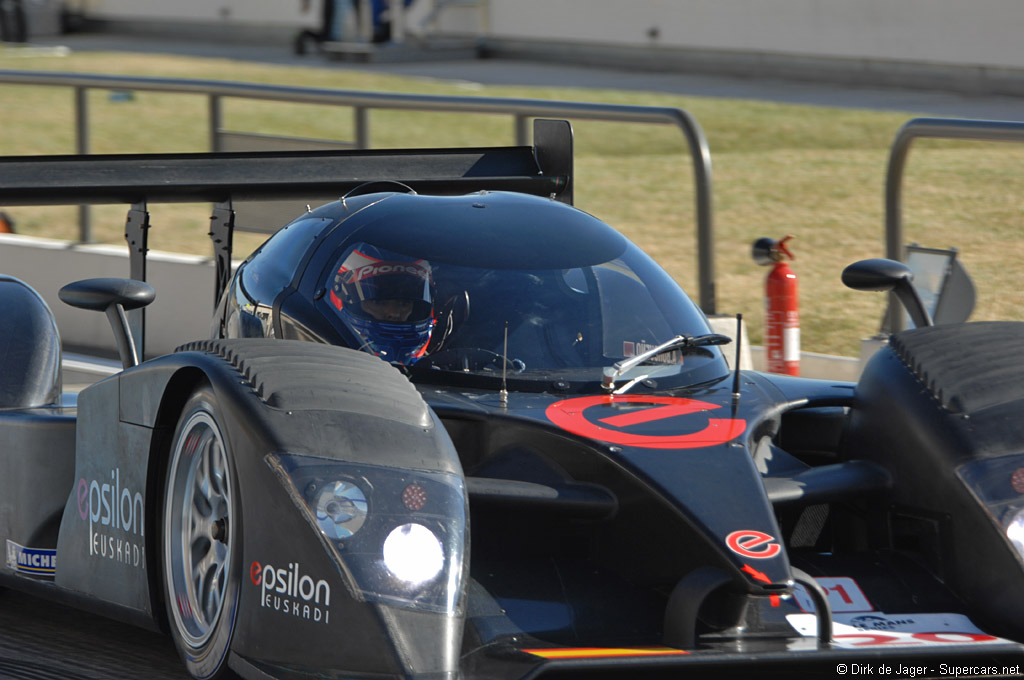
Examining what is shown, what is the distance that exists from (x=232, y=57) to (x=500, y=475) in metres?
26.9

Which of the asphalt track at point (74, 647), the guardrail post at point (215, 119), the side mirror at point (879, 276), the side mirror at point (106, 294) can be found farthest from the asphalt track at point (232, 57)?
the guardrail post at point (215, 119)

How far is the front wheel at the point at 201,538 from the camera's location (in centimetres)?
407

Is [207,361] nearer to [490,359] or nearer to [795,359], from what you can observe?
[490,359]

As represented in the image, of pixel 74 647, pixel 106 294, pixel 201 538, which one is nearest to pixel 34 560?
pixel 74 647

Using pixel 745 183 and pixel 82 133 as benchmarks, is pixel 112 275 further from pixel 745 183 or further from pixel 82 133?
pixel 745 183

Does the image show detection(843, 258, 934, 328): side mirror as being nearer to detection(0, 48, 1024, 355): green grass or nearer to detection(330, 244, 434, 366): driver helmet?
detection(330, 244, 434, 366): driver helmet

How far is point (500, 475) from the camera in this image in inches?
172

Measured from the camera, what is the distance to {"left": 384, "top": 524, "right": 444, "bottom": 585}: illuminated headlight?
375cm

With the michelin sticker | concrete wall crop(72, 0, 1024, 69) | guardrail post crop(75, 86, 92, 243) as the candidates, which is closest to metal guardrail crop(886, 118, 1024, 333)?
the michelin sticker

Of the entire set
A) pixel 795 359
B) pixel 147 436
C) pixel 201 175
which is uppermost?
pixel 201 175

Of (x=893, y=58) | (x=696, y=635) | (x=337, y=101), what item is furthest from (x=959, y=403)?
(x=893, y=58)

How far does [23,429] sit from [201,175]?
154cm

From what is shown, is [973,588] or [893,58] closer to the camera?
[973,588]

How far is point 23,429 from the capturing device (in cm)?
524
